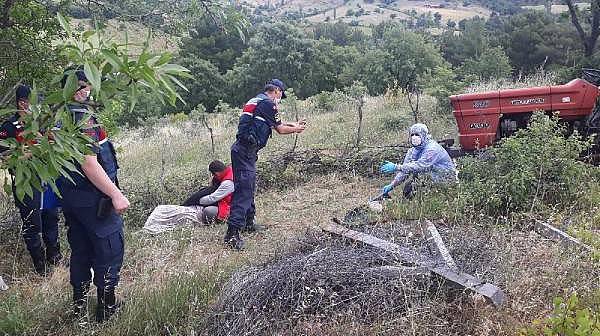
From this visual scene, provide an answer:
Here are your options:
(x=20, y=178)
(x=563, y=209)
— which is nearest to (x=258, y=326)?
(x=20, y=178)

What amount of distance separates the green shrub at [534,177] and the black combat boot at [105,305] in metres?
3.16

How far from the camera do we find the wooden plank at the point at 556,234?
3.60 metres

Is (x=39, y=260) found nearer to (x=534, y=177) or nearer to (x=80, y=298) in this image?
(x=80, y=298)

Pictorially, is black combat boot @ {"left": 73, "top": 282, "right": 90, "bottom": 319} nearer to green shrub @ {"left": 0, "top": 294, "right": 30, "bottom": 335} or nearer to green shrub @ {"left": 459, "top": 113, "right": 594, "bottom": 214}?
green shrub @ {"left": 0, "top": 294, "right": 30, "bottom": 335}

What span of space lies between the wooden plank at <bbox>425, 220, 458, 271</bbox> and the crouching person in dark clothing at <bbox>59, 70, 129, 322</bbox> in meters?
2.06

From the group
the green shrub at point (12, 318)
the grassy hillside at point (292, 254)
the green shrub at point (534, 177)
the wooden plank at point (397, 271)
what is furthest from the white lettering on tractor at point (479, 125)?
the green shrub at point (12, 318)

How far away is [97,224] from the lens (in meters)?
3.32

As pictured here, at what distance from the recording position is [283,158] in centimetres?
773

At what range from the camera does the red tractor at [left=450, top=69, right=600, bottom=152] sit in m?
6.62

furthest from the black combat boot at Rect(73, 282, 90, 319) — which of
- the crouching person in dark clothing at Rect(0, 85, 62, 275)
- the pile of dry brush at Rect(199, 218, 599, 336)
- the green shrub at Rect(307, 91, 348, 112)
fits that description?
the green shrub at Rect(307, 91, 348, 112)

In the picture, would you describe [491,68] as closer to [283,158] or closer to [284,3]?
[283,158]

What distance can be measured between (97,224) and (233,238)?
1.94 m

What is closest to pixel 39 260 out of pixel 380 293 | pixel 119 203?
pixel 119 203

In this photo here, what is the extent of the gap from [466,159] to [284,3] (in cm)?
11933
